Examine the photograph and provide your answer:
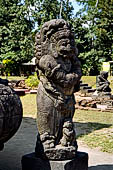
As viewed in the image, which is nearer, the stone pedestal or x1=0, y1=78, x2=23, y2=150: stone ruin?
the stone pedestal

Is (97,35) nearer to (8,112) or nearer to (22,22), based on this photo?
(22,22)

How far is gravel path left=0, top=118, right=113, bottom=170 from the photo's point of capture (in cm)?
510

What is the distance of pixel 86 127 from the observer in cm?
904

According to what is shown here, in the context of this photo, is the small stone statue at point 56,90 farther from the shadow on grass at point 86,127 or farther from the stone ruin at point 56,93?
the shadow on grass at point 86,127

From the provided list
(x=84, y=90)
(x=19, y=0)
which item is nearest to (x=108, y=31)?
(x=19, y=0)

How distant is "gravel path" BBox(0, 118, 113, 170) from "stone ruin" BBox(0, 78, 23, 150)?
79 cm

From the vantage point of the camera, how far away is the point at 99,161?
5.46m

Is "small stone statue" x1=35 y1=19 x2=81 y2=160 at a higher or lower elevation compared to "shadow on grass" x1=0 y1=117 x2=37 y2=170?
higher

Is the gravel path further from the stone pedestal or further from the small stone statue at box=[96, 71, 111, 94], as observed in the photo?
the small stone statue at box=[96, 71, 111, 94]

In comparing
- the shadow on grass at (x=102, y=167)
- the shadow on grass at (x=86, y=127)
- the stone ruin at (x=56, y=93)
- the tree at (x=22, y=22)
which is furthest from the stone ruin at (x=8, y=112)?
the tree at (x=22, y=22)

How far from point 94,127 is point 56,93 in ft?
17.1

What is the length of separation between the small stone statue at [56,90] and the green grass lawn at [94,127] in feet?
8.07

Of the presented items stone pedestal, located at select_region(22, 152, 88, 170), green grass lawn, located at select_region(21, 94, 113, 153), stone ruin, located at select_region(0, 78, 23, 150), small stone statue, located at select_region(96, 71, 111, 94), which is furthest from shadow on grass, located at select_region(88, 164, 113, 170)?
small stone statue, located at select_region(96, 71, 111, 94)

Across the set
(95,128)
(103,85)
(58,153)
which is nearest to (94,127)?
(95,128)
